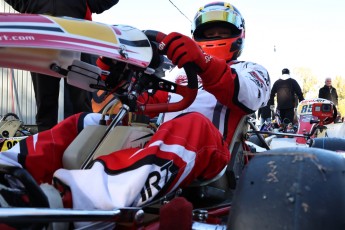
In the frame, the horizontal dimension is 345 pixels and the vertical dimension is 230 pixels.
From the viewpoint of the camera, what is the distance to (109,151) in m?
1.25

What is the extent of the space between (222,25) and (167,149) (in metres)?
1.25

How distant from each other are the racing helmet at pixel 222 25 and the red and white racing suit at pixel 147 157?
0.47m

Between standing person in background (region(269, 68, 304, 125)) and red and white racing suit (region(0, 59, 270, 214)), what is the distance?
697 cm

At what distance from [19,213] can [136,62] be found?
1.87 feet

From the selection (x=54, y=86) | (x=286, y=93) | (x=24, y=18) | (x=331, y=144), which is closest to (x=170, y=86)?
(x=24, y=18)

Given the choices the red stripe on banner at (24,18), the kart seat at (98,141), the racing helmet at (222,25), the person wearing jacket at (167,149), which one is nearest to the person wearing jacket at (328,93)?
the racing helmet at (222,25)

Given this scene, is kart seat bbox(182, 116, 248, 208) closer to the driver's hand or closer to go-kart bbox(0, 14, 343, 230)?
go-kart bbox(0, 14, 343, 230)

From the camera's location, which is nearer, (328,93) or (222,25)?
(222,25)

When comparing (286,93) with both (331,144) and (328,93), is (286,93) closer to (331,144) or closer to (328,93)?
(328,93)

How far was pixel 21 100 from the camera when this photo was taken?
7.31 metres

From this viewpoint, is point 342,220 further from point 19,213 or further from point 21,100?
point 21,100

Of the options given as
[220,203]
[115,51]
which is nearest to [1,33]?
[115,51]

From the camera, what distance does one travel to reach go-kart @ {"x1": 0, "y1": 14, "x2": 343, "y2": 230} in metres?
0.90

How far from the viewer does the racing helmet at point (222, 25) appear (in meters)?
2.20
